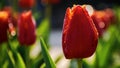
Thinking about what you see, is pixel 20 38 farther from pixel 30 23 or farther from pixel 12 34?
pixel 12 34

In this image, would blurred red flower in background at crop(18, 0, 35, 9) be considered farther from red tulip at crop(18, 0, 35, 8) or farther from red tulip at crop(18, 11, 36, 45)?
red tulip at crop(18, 11, 36, 45)

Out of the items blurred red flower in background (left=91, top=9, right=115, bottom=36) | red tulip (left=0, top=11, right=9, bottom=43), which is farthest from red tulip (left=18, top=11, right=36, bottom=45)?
blurred red flower in background (left=91, top=9, right=115, bottom=36)

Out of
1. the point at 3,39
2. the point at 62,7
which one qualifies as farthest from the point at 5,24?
the point at 62,7

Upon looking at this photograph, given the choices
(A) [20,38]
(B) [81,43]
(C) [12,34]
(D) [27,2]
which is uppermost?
(B) [81,43]

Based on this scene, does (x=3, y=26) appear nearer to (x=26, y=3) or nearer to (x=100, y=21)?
(x=100, y=21)

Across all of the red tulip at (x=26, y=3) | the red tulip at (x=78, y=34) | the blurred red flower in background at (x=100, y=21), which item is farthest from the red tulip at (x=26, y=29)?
the red tulip at (x=26, y=3)

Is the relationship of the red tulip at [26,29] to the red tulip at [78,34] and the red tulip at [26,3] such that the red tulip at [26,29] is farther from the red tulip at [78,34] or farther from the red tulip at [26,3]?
the red tulip at [26,3]
